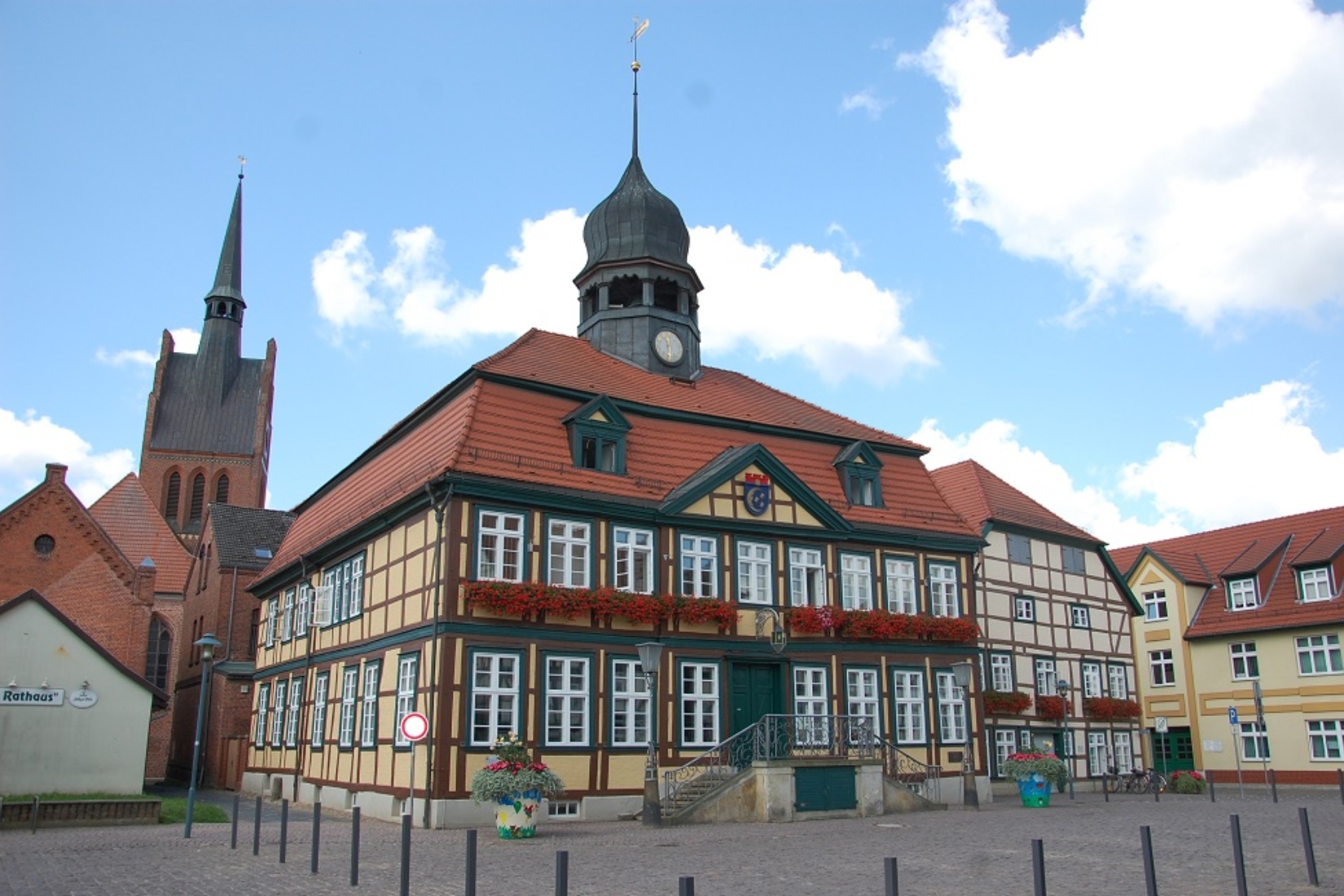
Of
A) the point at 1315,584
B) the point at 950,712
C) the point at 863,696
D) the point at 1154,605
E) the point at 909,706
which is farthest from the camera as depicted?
the point at 1154,605

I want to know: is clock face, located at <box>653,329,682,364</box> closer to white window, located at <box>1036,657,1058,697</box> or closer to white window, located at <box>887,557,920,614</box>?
white window, located at <box>887,557,920,614</box>

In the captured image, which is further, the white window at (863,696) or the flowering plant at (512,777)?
the white window at (863,696)

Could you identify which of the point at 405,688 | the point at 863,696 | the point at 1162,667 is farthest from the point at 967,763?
the point at 1162,667

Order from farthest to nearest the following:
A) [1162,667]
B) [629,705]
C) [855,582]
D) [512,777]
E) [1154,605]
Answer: [1154,605] → [1162,667] → [855,582] → [629,705] → [512,777]

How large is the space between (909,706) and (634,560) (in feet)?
27.3

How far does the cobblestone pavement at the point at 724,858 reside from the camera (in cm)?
1345

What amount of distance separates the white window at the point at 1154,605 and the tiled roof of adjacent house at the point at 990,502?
751 cm

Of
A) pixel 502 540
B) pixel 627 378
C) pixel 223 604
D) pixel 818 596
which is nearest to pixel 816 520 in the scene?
pixel 818 596

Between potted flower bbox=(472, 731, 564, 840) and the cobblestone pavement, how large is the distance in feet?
1.20

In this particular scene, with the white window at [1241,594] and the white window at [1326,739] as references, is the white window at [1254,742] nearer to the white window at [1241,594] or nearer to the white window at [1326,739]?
the white window at [1326,739]

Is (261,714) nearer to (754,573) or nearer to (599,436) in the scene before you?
(599,436)

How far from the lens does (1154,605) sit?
46781 mm

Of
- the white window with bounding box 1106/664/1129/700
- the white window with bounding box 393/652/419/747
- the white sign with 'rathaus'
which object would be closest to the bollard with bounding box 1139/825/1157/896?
the white window with bounding box 393/652/419/747

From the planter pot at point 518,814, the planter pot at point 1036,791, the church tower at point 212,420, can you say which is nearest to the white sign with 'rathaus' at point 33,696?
the planter pot at point 518,814
